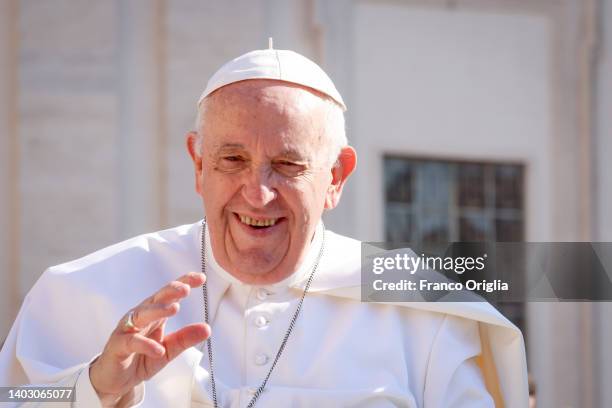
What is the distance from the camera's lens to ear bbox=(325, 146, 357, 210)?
495 cm

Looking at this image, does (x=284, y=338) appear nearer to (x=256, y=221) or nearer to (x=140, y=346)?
(x=256, y=221)

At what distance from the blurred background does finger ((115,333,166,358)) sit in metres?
5.66

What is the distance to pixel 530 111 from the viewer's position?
11.0m

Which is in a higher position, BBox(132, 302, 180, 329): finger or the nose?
the nose

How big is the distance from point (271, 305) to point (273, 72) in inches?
30.6

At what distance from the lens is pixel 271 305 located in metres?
4.89

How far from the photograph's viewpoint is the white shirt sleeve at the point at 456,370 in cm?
465

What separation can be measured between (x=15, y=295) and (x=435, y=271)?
503 centimetres

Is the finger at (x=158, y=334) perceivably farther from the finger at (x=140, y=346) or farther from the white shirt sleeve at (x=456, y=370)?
the white shirt sleeve at (x=456, y=370)

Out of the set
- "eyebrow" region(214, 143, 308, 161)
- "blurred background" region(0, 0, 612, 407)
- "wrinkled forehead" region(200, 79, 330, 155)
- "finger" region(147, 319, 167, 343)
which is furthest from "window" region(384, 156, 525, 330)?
"finger" region(147, 319, 167, 343)

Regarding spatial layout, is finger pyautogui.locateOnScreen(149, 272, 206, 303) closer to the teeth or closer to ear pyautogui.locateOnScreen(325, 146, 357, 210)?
the teeth

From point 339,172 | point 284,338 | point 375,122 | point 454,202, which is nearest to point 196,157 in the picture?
point 339,172

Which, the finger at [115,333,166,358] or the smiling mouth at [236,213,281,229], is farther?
the smiling mouth at [236,213,281,229]

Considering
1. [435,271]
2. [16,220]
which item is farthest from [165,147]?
[435,271]
